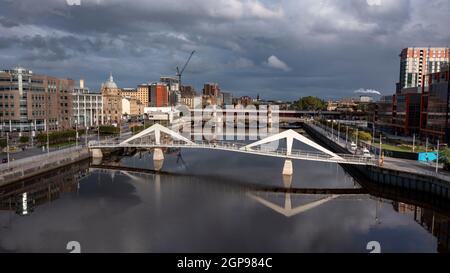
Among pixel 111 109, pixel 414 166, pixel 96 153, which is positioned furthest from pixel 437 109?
pixel 111 109

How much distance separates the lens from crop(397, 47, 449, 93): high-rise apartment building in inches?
6053

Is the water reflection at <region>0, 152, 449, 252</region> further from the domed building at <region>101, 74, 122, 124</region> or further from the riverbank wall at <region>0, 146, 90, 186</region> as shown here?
the domed building at <region>101, 74, 122, 124</region>

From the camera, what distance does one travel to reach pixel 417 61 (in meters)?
162

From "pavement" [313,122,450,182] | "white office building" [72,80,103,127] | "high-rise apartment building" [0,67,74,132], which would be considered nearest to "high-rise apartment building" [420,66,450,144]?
"pavement" [313,122,450,182]

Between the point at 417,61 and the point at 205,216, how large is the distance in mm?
155891

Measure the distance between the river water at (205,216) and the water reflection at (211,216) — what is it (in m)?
0.08

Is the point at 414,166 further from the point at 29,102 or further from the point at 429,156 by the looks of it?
the point at 29,102

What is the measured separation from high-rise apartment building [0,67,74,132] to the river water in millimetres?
35508

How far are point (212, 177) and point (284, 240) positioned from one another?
25.4 meters

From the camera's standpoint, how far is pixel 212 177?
55.1m

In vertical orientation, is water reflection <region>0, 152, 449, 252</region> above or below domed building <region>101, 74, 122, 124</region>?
below

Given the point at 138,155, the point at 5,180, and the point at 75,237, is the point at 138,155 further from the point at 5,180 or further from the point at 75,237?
the point at 75,237

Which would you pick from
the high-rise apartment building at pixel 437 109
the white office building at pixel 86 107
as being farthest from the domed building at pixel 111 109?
the high-rise apartment building at pixel 437 109
